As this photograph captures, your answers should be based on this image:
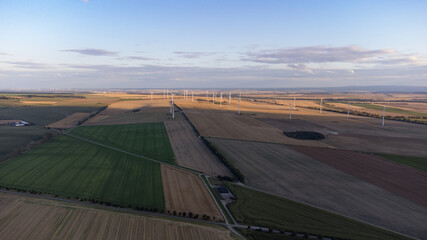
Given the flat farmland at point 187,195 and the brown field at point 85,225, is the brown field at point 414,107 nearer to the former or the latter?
the flat farmland at point 187,195

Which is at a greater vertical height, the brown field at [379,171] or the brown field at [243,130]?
the brown field at [243,130]

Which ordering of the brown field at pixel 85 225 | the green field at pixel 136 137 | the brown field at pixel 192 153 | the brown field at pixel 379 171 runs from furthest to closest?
the green field at pixel 136 137
the brown field at pixel 192 153
the brown field at pixel 379 171
the brown field at pixel 85 225

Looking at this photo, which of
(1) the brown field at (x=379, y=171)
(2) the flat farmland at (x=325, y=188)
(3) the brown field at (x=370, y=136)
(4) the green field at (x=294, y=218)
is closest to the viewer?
(4) the green field at (x=294, y=218)

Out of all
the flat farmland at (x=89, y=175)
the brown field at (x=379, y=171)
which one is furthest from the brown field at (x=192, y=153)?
the brown field at (x=379, y=171)

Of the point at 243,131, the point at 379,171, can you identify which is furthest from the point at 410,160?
the point at 243,131

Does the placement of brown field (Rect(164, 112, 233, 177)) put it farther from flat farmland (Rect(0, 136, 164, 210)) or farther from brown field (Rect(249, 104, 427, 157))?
brown field (Rect(249, 104, 427, 157))

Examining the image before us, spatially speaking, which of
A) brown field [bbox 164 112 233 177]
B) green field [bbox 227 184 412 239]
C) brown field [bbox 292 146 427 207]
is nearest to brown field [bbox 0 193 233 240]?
green field [bbox 227 184 412 239]

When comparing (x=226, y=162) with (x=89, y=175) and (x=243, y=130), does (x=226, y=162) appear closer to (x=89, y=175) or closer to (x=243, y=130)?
(x=89, y=175)
